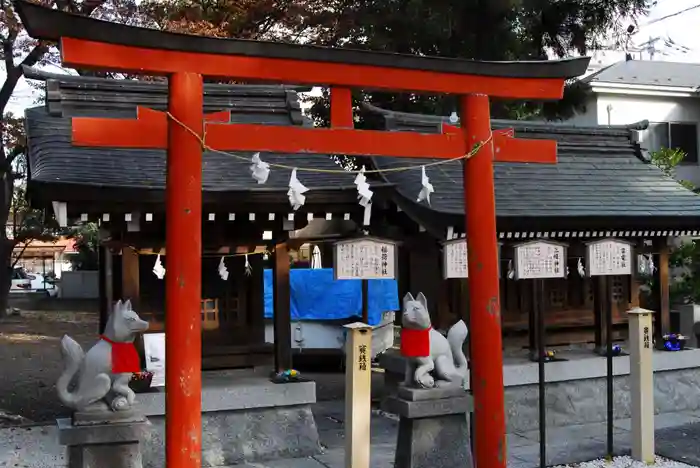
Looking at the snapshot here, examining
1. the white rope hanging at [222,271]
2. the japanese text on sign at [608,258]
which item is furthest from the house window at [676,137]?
the white rope hanging at [222,271]

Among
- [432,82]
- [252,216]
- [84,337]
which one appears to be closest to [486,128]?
[432,82]

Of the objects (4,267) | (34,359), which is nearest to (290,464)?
(34,359)

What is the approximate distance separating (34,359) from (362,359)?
463 inches

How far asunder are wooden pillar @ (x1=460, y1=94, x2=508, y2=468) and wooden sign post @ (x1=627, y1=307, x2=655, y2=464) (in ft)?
7.68

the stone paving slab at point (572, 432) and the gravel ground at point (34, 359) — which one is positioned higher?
the gravel ground at point (34, 359)

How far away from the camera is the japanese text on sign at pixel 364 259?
26.9ft

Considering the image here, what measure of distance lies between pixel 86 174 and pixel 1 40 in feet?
41.8

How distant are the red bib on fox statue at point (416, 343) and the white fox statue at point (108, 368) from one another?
8.48 feet

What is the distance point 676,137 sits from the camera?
Answer: 882 inches

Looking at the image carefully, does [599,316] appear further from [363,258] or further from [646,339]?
[363,258]

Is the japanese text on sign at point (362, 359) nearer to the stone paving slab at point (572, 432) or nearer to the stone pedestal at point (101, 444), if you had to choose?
the stone pedestal at point (101, 444)

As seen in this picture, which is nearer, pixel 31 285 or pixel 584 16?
pixel 584 16

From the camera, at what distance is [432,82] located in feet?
20.8

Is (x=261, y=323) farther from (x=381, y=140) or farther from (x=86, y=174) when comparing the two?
(x=381, y=140)
